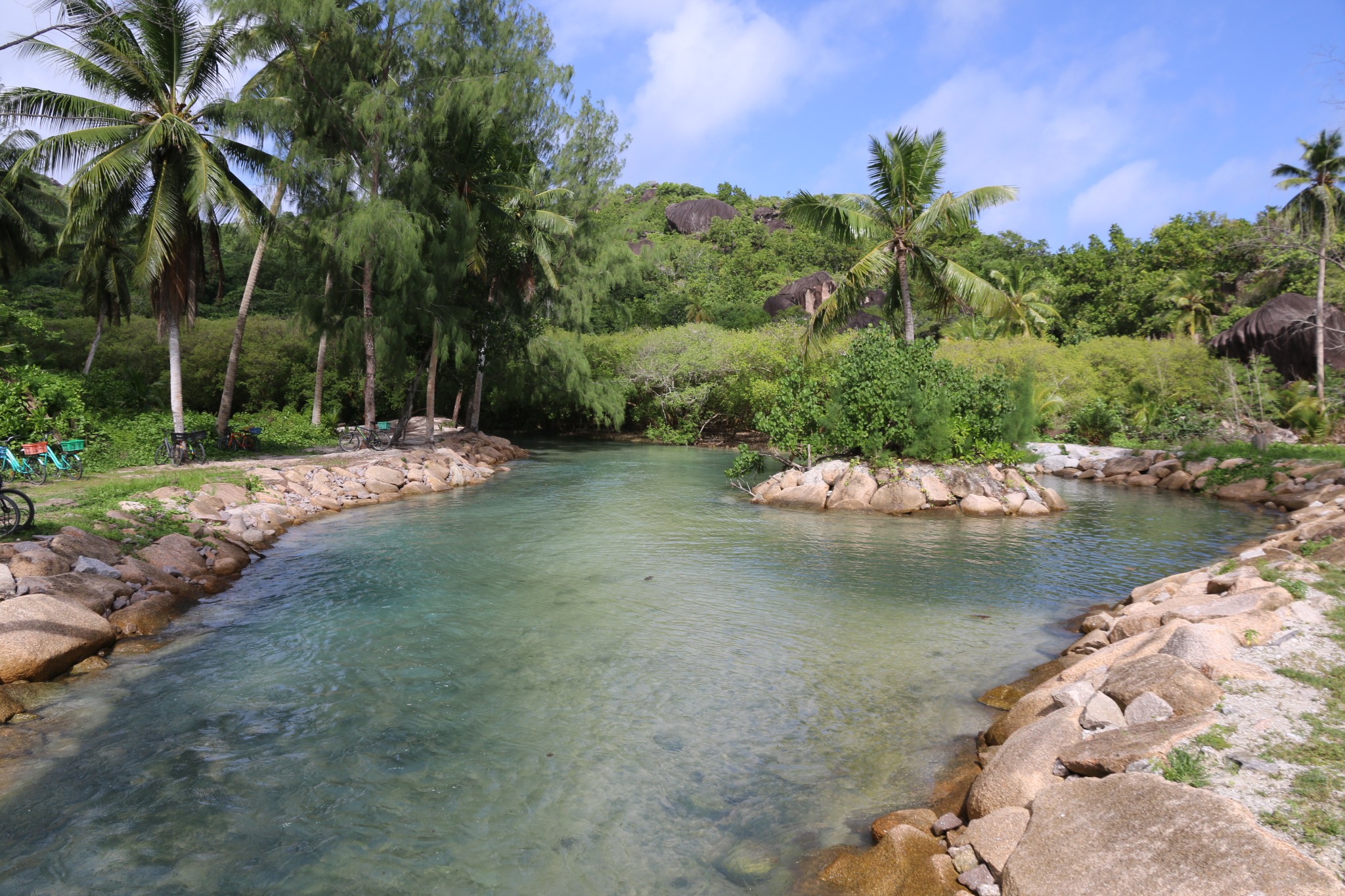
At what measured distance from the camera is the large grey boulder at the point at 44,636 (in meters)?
6.68

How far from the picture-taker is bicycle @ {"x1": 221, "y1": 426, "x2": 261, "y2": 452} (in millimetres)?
20250

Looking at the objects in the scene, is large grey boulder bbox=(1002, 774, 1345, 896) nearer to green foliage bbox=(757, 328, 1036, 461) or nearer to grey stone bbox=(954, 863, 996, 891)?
grey stone bbox=(954, 863, 996, 891)

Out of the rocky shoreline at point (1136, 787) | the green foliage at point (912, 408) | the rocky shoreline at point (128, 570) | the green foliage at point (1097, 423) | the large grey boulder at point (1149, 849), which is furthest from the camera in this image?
the green foliage at point (1097, 423)

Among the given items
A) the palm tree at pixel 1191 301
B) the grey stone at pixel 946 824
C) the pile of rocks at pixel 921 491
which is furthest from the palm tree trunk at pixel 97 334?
the palm tree at pixel 1191 301

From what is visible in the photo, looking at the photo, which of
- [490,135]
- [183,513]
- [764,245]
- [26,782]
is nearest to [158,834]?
[26,782]

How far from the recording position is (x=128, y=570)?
906 centimetres

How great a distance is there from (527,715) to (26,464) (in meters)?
12.2

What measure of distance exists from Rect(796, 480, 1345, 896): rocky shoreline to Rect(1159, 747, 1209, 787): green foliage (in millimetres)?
19

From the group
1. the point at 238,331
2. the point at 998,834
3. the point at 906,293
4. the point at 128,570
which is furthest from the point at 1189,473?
the point at 238,331

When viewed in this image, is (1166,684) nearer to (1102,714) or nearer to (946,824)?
(1102,714)

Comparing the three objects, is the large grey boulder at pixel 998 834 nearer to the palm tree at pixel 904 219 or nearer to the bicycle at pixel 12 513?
the bicycle at pixel 12 513

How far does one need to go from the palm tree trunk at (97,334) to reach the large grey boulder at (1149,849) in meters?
30.3

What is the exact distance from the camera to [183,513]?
11.8m

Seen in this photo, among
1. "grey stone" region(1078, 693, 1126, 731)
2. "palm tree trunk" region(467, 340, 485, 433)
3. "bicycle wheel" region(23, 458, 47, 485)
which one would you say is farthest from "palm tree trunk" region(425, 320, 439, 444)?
"grey stone" region(1078, 693, 1126, 731)
